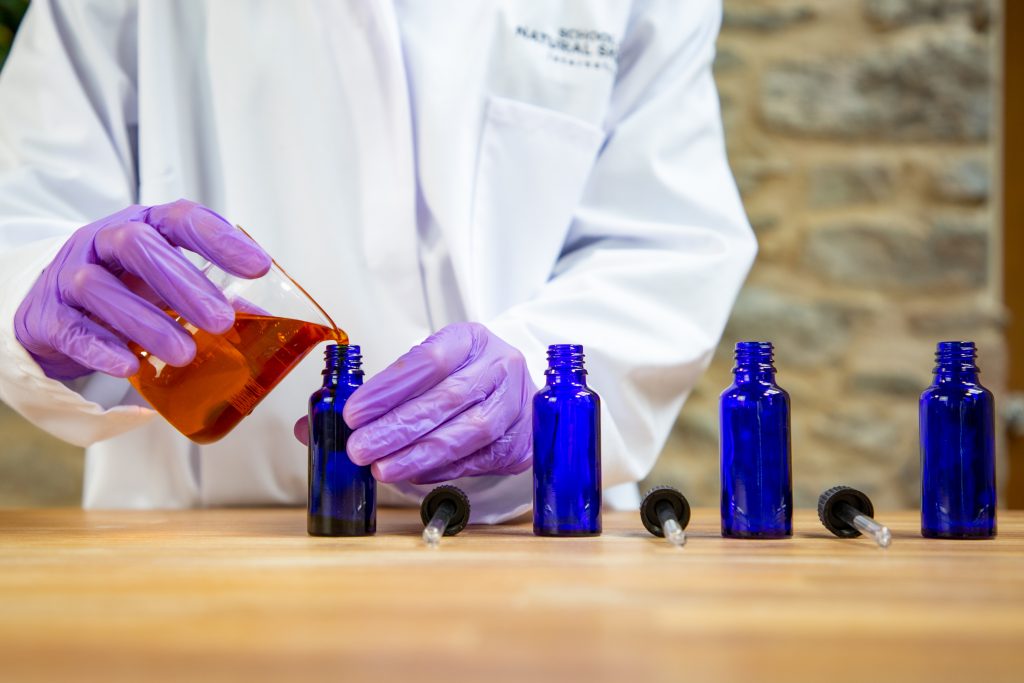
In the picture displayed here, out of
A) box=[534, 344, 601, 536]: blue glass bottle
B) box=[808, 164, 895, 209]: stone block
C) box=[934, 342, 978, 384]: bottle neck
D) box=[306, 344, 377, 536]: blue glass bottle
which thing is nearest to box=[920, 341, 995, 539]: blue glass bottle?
box=[934, 342, 978, 384]: bottle neck

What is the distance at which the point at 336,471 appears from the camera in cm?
91

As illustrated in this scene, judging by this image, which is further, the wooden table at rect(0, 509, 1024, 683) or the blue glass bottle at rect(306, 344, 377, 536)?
the blue glass bottle at rect(306, 344, 377, 536)

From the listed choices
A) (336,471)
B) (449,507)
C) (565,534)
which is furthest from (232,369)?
(565,534)

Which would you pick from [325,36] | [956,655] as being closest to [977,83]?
[325,36]

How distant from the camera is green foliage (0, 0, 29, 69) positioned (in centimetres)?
164

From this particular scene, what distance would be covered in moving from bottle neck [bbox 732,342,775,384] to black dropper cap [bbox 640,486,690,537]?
0.40 feet

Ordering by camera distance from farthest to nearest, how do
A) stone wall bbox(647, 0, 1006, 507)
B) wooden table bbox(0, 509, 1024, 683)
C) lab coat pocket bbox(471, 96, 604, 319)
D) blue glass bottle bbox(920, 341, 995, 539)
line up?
stone wall bbox(647, 0, 1006, 507) < lab coat pocket bbox(471, 96, 604, 319) < blue glass bottle bbox(920, 341, 995, 539) < wooden table bbox(0, 509, 1024, 683)

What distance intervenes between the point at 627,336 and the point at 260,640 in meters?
0.83

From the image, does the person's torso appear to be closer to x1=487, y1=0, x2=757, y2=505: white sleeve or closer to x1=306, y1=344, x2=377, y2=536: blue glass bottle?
x1=487, y1=0, x2=757, y2=505: white sleeve

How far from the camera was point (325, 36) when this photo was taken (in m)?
1.30

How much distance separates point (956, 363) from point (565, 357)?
34cm

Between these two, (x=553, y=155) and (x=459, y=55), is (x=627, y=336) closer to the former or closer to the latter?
(x=553, y=155)

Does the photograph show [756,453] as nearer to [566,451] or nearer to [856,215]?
[566,451]

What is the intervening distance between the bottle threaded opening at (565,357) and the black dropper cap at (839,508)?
25 cm
